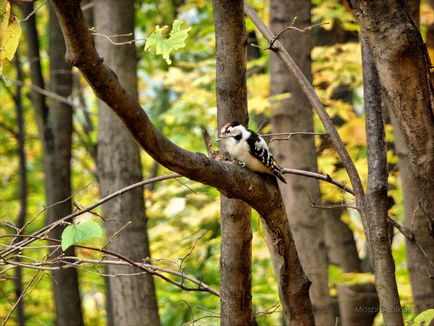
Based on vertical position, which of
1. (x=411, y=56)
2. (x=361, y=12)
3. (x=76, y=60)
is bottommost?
(x=76, y=60)

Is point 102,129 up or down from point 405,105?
up

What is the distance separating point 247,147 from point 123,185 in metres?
2.35

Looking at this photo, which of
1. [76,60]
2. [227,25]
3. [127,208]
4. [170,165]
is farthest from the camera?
[127,208]

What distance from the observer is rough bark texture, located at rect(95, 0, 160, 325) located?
5.57m

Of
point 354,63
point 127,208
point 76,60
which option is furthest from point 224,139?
point 354,63

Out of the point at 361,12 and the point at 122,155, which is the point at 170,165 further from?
the point at 122,155

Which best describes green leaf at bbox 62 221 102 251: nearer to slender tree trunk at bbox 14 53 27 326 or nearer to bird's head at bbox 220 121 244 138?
bird's head at bbox 220 121 244 138

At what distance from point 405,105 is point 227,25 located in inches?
35.0

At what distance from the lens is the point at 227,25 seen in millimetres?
3293

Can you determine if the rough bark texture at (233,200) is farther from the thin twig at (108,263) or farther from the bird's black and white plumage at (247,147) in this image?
the thin twig at (108,263)

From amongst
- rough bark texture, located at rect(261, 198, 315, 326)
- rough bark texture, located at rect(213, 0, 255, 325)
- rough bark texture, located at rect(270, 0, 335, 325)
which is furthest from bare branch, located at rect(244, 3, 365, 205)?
rough bark texture, located at rect(270, 0, 335, 325)

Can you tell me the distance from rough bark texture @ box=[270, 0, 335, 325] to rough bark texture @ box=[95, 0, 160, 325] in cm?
114

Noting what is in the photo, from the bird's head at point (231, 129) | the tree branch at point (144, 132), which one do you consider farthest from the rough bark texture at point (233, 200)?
the tree branch at point (144, 132)

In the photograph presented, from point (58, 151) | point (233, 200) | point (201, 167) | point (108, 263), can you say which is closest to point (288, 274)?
point (233, 200)
